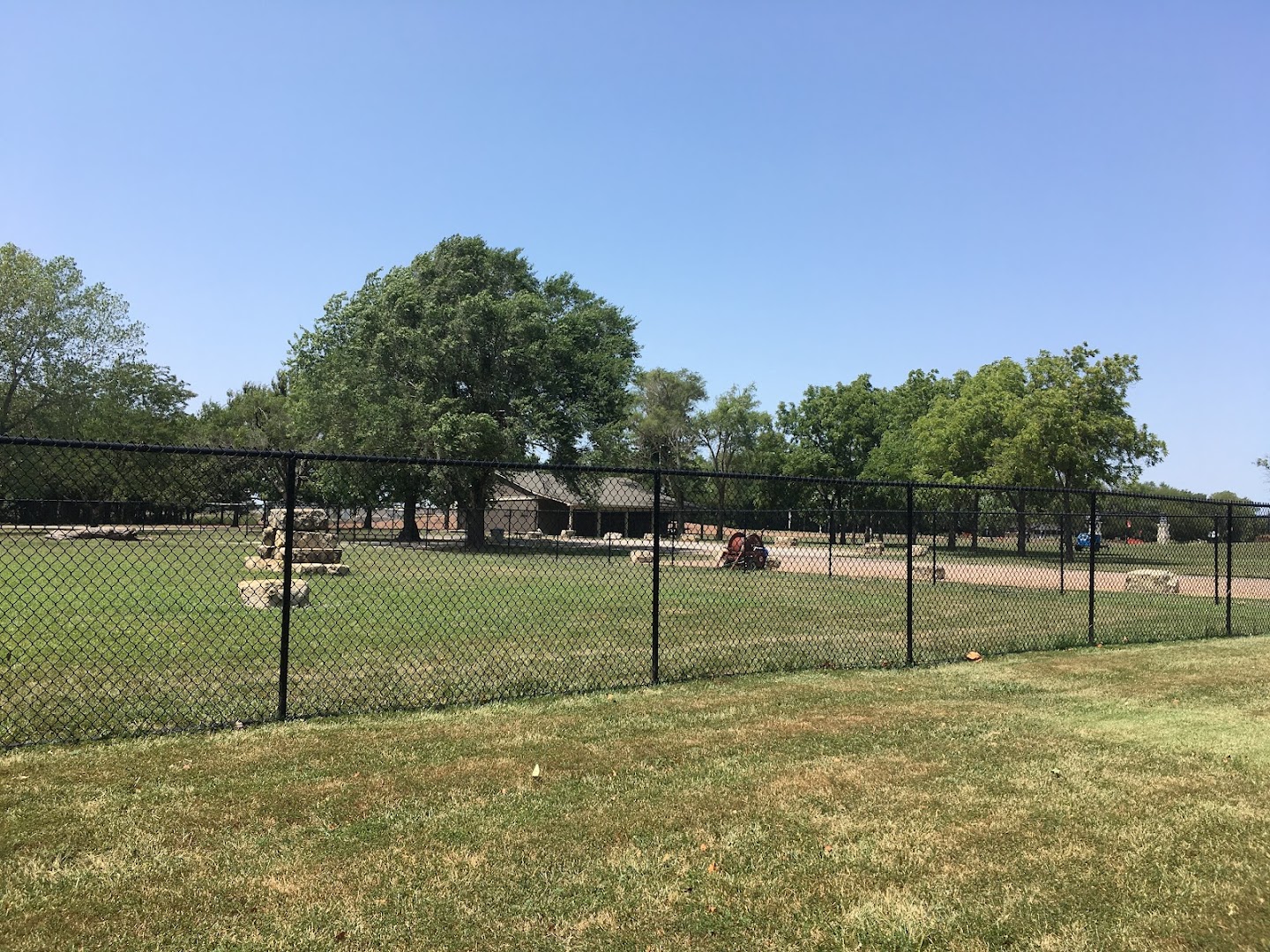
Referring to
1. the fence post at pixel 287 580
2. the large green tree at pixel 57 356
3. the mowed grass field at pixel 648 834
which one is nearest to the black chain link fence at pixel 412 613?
the fence post at pixel 287 580

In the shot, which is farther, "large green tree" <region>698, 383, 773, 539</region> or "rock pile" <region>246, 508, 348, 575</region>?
"large green tree" <region>698, 383, 773, 539</region>

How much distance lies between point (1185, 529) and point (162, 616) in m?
35.7

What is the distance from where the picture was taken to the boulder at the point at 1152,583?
59.1 feet

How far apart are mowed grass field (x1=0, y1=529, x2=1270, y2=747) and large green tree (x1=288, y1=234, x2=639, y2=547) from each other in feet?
59.9

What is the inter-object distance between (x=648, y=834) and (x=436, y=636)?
21.1 feet

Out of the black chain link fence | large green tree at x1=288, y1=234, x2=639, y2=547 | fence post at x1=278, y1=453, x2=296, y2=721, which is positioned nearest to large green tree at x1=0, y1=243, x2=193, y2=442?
large green tree at x1=288, y1=234, x2=639, y2=547

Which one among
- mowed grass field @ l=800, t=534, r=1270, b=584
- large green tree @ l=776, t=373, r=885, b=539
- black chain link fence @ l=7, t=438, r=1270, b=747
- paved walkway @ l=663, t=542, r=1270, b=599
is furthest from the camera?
large green tree @ l=776, t=373, r=885, b=539

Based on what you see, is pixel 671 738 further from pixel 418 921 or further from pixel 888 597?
pixel 888 597

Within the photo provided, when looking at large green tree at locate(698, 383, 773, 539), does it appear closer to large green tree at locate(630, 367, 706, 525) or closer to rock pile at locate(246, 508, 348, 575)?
large green tree at locate(630, 367, 706, 525)

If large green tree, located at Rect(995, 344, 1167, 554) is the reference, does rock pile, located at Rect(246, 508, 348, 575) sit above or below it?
below

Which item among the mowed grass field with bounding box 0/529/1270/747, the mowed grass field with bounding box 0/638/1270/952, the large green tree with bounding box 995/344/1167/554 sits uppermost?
the large green tree with bounding box 995/344/1167/554

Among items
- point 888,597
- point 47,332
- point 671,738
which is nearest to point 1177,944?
point 671,738

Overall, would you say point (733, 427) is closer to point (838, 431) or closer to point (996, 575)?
point (838, 431)

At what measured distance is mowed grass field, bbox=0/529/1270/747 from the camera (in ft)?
21.4
